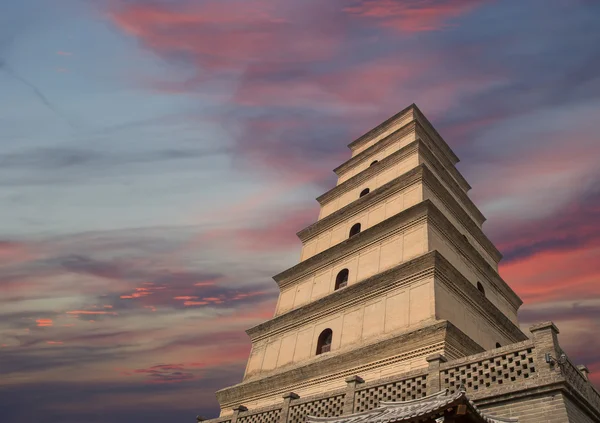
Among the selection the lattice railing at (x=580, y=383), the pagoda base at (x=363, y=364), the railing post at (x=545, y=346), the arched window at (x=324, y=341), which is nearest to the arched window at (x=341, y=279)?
the arched window at (x=324, y=341)

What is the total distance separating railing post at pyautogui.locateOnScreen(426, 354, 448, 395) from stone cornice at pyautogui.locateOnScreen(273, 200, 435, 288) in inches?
320

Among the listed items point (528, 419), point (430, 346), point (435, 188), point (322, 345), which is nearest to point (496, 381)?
point (528, 419)

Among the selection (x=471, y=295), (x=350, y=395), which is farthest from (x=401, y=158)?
(x=350, y=395)

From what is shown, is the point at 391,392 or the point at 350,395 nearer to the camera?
the point at 391,392

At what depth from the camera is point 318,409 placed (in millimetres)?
12328

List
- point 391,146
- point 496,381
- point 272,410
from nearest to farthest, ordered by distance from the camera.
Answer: point 496,381, point 272,410, point 391,146

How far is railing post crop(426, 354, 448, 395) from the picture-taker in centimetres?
1039

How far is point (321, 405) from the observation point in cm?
1233

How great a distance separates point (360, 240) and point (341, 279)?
1844 millimetres

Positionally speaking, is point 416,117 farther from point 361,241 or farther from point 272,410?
point 272,410

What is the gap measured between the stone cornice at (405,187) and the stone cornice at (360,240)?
2319mm

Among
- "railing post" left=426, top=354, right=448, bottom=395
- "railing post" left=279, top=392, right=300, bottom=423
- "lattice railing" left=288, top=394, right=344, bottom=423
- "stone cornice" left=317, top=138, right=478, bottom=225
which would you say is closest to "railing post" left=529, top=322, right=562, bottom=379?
"railing post" left=426, top=354, right=448, bottom=395

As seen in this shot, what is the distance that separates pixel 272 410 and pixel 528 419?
711 cm

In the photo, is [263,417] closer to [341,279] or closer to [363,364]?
[363,364]
